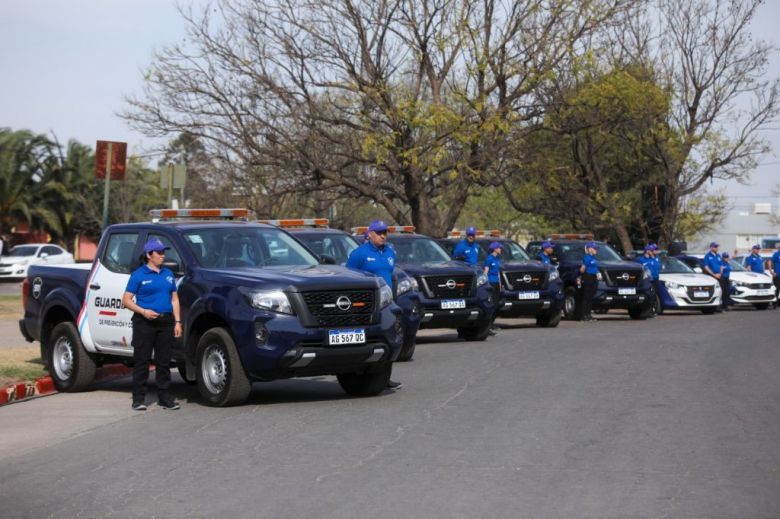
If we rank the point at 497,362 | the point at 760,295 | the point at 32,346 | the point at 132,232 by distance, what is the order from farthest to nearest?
the point at 760,295
the point at 32,346
the point at 497,362
the point at 132,232

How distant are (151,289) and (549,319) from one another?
594 inches

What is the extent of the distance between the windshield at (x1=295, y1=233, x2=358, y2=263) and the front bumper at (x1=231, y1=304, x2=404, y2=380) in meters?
7.22

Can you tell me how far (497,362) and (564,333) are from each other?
690 centimetres

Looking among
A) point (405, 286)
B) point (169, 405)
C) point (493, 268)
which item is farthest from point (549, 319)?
point (169, 405)

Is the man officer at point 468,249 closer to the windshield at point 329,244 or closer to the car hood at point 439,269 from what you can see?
the car hood at point 439,269

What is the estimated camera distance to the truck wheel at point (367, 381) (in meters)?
13.4

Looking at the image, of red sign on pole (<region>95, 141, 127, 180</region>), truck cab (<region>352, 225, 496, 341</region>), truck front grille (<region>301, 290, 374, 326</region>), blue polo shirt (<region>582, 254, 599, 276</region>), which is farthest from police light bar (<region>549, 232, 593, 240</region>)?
truck front grille (<region>301, 290, 374, 326</region>)

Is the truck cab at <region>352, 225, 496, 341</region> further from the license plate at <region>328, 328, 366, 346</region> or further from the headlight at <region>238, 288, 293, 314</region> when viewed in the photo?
the headlight at <region>238, 288, 293, 314</region>

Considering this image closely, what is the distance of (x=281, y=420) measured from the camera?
11641 millimetres

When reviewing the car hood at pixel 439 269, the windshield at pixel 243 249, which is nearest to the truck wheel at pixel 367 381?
the windshield at pixel 243 249

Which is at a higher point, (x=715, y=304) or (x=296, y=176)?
(x=296, y=176)

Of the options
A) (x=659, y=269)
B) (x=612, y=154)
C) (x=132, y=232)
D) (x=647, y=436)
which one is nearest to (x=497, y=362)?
(x=132, y=232)

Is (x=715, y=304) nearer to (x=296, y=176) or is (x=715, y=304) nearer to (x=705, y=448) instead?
(x=296, y=176)

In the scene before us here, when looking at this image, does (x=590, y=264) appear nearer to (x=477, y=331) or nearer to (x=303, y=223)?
(x=477, y=331)
